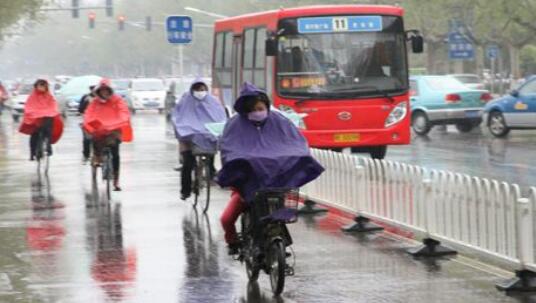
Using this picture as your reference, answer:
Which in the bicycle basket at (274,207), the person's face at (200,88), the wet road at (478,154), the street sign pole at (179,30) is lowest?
the wet road at (478,154)

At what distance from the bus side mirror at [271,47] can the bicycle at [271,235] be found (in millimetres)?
11088

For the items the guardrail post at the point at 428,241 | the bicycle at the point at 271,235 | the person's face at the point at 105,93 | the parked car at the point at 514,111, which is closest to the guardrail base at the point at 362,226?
the guardrail post at the point at 428,241

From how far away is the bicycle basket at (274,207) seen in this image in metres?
9.02

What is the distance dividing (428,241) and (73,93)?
42.0 meters

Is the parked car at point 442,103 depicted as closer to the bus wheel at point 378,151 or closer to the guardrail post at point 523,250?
the bus wheel at point 378,151

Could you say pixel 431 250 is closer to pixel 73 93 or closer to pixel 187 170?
pixel 187 170

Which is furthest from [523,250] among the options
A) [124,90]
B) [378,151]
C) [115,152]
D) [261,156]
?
[124,90]

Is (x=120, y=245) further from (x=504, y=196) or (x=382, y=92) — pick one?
(x=382, y=92)

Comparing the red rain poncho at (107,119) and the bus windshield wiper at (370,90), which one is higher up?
the bus windshield wiper at (370,90)

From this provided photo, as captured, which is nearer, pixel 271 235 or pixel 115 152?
pixel 271 235

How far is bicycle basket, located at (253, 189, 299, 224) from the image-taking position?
355 inches

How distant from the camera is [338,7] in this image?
21.3 metres

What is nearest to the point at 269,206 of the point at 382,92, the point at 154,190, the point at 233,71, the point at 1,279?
the point at 1,279

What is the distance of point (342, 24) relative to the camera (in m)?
21.1
